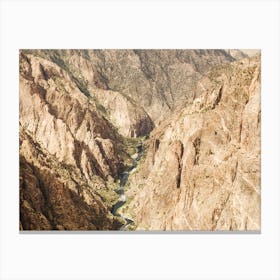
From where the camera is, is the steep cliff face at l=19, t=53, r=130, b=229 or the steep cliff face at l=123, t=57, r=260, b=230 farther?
the steep cliff face at l=19, t=53, r=130, b=229

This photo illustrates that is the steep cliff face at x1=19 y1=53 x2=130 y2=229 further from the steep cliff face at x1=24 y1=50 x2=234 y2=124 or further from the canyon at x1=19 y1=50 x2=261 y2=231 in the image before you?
the steep cliff face at x1=24 y1=50 x2=234 y2=124

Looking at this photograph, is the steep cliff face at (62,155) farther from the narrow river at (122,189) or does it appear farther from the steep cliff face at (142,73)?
the steep cliff face at (142,73)

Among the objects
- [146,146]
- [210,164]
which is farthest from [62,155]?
[210,164]

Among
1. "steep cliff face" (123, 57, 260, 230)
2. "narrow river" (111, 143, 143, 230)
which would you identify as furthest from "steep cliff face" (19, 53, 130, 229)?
"steep cliff face" (123, 57, 260, 230)

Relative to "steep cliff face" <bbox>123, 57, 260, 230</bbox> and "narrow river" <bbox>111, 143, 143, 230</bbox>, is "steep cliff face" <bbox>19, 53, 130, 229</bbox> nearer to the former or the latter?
"narrow river" <bbox>111, 143, 143, 230</bbox>

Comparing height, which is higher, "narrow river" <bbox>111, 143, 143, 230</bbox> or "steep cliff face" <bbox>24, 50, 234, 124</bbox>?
"steep cliff face" <bbox>24, 50, 234, 124</bbox>

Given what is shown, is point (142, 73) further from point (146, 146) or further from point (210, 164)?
point (210, 164)
